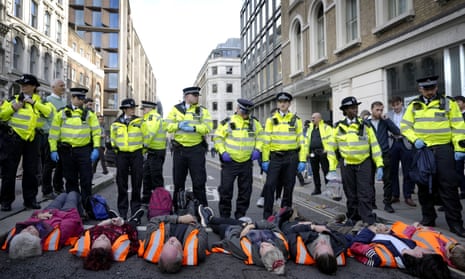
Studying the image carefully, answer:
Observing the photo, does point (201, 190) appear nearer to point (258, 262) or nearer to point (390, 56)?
point (258, 262)

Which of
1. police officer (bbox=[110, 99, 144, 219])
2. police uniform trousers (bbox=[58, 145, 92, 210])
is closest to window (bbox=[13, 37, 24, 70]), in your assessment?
police uniform trousers (bbox=[58, 145, 92, 210])

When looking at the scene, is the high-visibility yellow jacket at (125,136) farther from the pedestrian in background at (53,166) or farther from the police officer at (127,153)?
the pedestrian in background at (53,166)

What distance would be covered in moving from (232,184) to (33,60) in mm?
29411

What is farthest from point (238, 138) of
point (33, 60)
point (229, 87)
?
point (229, 87)

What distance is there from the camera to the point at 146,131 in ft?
19.7

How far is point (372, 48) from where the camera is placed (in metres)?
12.2

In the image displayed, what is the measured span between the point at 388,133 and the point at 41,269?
6.44m

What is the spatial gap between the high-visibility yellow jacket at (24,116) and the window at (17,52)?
24110mm

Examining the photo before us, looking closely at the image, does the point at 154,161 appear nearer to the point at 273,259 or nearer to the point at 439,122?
the point at 273,259

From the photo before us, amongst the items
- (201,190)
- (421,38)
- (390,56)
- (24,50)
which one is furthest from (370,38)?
(24,50)

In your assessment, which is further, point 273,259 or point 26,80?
point 26,80

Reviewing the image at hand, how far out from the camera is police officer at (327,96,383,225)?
509 centimetres

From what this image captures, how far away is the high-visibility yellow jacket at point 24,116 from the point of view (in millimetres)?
5295

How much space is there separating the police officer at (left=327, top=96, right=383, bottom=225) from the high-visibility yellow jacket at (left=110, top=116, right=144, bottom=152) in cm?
338
